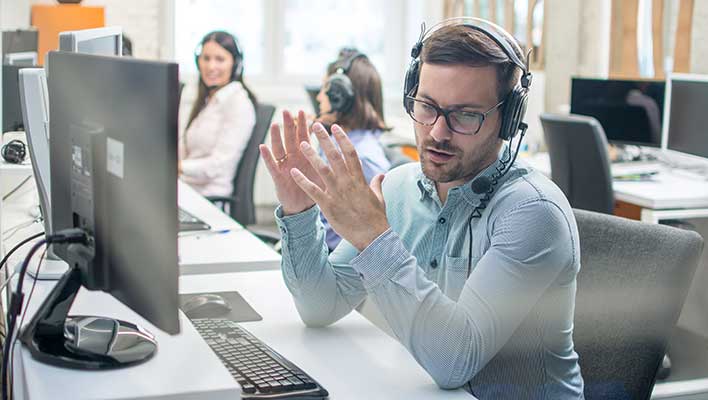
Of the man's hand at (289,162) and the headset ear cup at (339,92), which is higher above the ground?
the headset ear cup at (339,92)

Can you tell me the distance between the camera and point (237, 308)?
5.92 feet

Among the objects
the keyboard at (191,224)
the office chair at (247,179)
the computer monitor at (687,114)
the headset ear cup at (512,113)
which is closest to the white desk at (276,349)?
the headset ear cup at (512,113)

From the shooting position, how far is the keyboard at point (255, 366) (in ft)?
4.33

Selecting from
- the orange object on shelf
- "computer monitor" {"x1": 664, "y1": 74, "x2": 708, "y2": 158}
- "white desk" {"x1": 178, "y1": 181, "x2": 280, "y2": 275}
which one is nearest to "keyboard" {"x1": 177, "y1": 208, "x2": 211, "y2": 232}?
"white desk" {"x1": 178, "y1": 181, "x2": 280, "y2": 275}

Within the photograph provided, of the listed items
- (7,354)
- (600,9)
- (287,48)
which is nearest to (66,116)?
A: (7,354)

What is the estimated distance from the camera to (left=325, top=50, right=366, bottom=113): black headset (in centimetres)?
310

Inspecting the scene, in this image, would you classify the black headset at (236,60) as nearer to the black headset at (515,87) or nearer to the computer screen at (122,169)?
the black headset at (515,87)

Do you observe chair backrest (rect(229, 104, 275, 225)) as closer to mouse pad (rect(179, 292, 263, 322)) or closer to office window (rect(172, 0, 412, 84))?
mouse pad (rect(179, 292, 263, 322))

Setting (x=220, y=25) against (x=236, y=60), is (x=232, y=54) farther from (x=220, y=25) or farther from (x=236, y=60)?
(x=220, y=25)

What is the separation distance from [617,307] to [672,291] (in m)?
0.12

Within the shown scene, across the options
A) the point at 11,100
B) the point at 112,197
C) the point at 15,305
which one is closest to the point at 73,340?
the point at 15,305

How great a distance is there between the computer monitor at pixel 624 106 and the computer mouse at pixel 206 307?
315cm

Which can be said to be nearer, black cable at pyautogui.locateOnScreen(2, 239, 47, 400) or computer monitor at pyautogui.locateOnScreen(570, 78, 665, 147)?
black cable at pyautogui.locateOnScreen(2, 239, 47, 400)

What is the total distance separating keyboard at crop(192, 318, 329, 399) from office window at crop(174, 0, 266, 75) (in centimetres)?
473
